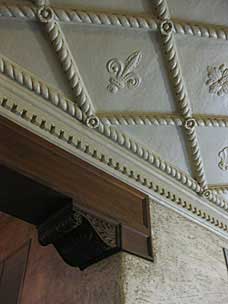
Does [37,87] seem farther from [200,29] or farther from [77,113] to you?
[200,29]

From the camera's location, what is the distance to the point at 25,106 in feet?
3.59

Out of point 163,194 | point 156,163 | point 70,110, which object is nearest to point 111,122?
point 70,110

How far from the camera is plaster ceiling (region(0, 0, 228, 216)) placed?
108 centimetres

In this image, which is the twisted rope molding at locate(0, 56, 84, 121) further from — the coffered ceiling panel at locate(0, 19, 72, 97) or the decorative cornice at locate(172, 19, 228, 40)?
the decorative cornice at locate(172, 19, 228, 40)

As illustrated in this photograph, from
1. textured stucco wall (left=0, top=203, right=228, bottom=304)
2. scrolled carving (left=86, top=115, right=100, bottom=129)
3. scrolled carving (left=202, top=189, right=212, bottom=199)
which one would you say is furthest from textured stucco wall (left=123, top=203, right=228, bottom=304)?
scrolled carving (left=86, top=115, right=100, bottom=129)

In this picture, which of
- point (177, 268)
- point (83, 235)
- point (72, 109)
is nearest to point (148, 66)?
point (72, 109)

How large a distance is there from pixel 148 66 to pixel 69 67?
27 cm

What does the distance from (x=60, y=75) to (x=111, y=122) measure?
9.5 inches

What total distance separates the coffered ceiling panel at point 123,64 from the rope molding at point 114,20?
0.11ft

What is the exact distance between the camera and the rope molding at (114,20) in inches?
39.1

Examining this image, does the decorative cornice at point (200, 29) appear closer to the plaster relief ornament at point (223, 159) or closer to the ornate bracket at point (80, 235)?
the plaster relief ornament at point (223, 159)

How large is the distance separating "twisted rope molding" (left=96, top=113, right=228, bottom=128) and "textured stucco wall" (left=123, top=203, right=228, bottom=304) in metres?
0.33

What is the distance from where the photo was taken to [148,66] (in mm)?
1221

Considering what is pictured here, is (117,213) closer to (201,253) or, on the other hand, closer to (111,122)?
(111,122)
